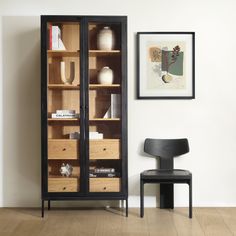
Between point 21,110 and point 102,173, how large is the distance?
1063 millimetres

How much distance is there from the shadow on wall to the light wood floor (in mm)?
245

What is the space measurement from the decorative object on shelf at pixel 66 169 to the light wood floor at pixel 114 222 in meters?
0.38

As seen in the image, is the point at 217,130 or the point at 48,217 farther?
the point at 217,130

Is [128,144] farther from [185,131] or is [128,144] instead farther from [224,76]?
[224,76]

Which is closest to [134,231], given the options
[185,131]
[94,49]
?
[185,131]

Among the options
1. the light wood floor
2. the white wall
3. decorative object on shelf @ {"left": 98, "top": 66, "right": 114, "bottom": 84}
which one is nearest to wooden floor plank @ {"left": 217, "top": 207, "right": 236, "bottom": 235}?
the light wood floor

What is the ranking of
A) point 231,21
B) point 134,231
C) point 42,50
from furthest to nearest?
point 231,21
point 42,50
point 134,231

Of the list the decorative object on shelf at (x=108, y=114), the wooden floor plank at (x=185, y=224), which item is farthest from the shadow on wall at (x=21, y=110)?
the wooden floor plank at (x=185, y=224)

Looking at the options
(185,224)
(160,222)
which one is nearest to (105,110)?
(160,222)

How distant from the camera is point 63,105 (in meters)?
4.86

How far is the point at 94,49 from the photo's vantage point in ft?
15.9

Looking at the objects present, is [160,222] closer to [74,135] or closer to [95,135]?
[95,135]

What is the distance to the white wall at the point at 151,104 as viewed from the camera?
5184mm

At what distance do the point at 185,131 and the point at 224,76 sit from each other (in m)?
0.66
